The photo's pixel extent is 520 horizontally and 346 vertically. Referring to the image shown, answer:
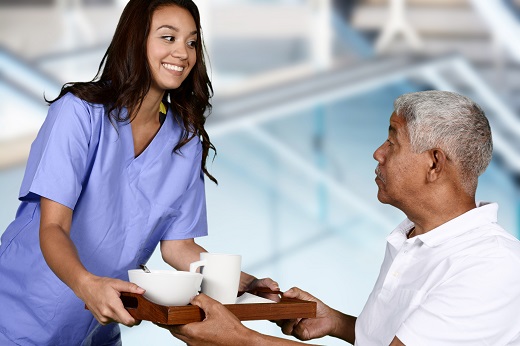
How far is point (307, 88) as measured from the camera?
6.16 metres

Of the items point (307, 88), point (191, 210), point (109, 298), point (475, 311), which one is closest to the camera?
point (109, 298)

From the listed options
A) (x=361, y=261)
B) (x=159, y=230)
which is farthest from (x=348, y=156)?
(x=159, y=230)

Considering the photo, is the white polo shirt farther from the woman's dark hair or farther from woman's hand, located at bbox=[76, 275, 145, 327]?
the woman's dark hair

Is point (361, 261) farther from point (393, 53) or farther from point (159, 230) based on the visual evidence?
point (159, 230)

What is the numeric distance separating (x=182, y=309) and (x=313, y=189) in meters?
3.91

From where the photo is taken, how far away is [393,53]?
6094mm

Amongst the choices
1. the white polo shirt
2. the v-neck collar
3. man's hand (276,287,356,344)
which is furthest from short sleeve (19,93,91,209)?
the white polo shirt

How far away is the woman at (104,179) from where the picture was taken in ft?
4.91

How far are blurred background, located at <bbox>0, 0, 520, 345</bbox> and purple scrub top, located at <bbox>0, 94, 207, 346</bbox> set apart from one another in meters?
2.72

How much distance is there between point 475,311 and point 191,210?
0.60 meters

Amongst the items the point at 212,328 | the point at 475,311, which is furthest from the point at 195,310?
the point at 475,311

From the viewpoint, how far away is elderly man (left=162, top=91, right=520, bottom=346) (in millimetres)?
1348

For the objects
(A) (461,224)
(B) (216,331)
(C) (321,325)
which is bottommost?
(C) (321,325)

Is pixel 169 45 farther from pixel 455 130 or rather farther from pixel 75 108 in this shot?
pixel 455 130
